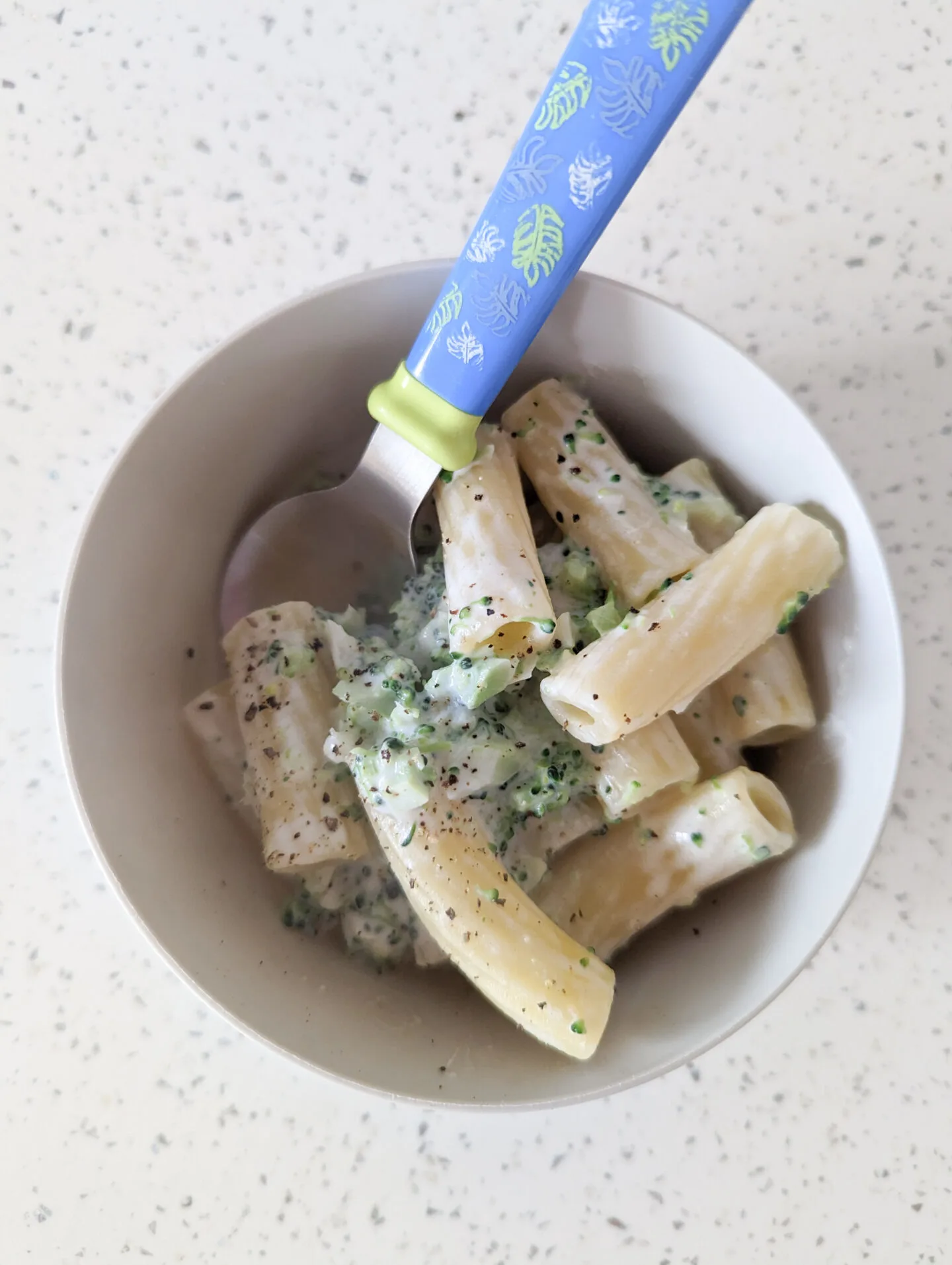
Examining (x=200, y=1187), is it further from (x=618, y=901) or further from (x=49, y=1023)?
(x=618, y=901)

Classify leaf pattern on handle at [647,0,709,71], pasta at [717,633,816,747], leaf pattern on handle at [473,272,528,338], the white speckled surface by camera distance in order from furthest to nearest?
the white speckled surface < pasta at [717,633,816,747] < leaf pattern on handle at [473,272,528,338] < leaf pattern on handle at [647,0,709,71]

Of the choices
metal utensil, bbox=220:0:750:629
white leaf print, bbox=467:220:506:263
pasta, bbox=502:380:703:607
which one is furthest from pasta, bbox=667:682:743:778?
white leaf print, bbox=467:220:506:263

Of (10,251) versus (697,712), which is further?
(10,251)

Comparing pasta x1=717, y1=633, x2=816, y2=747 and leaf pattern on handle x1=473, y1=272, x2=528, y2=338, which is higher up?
leaf pattern on handle x1=473, y1=272, x2=528, y2=338

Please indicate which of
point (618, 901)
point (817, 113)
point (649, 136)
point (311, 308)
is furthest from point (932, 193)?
point (618, 901)

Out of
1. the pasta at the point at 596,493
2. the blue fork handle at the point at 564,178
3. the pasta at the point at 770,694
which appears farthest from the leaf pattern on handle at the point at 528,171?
the pasta at the point at 770,694

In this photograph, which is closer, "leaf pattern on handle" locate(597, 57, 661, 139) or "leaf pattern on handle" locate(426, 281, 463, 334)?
"leaf pattern on handle" locate(597, 57, 661, 139)

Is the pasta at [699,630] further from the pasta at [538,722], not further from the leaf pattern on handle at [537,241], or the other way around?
the leaf pattern on handle at [537,241]

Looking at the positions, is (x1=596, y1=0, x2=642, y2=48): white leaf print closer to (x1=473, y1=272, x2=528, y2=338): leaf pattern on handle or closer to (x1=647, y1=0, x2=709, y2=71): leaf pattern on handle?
(x1=647, y1=0, x2=709, y2=71): leaf pattern on handle

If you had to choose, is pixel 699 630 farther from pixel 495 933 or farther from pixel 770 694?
pixel 495 933
